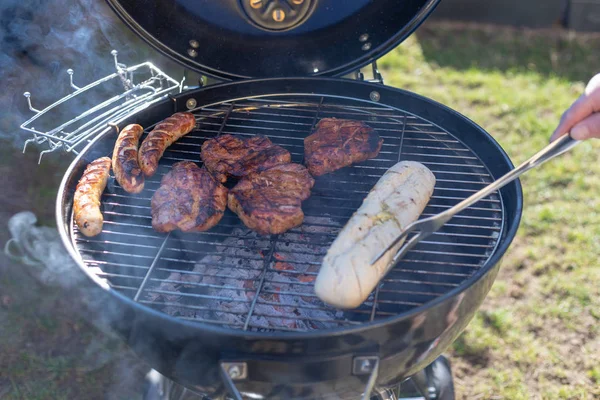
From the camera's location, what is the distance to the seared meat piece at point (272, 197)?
2.46 metres

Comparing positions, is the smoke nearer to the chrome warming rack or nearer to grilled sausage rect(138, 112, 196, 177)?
the chrome warming rack

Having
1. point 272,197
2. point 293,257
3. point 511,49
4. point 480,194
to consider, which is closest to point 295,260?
point 293,257

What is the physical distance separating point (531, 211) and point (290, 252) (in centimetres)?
360

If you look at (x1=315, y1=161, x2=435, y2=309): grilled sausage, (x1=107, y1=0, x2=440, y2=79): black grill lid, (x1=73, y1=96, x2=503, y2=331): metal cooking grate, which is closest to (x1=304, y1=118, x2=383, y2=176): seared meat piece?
(x1=73, y1=96, x2=503, y2=331): metal cooking grate

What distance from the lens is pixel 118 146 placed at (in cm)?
269

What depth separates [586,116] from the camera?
2092 millimetres

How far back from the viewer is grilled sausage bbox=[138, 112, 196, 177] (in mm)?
2717

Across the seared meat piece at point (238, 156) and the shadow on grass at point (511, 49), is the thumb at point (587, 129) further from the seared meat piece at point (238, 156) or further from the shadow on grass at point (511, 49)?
the shadow on grass at point (511, 49)

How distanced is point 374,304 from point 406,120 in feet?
4.29

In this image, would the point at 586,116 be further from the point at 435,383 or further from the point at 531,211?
the point at 531,211

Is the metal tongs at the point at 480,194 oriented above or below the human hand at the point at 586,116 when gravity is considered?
below

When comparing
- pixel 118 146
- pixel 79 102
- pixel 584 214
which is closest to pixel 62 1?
pixel 79 102

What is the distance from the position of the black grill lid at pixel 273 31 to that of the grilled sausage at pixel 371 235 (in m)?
0.90

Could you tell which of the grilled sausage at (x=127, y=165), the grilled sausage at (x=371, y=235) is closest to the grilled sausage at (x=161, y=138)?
the grilled sausage at (x=127, y=165)
